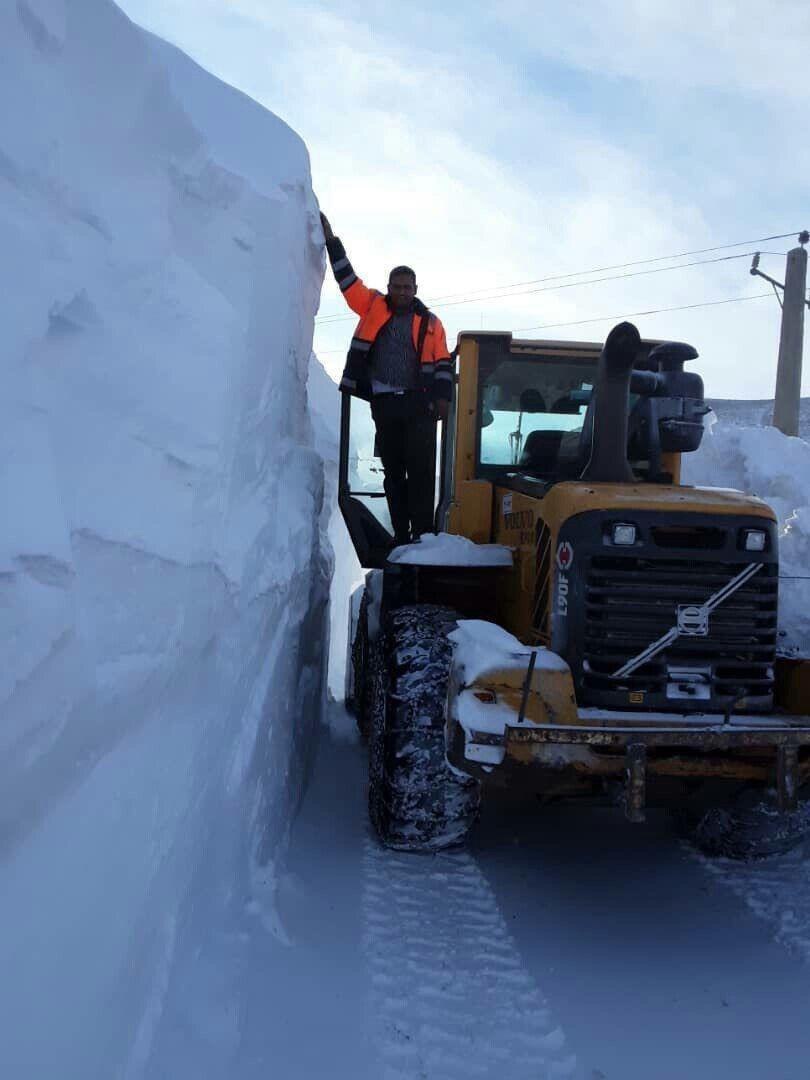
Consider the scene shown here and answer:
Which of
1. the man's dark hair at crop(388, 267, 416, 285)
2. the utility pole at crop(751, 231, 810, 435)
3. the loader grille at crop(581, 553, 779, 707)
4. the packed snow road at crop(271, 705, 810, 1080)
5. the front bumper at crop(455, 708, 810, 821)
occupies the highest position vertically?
the utility pole at crop(751, 231, 810, 435)


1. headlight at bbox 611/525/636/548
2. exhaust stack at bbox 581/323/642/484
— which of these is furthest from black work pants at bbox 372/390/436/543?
headlight at bbox 611/525/636/548

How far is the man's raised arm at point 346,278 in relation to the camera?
19.4 ft

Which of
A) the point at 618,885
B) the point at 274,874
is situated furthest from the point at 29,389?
the point at 618,885

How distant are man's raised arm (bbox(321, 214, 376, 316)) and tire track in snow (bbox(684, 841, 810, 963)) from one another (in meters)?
3.64

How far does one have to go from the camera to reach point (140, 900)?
2295 millimetres

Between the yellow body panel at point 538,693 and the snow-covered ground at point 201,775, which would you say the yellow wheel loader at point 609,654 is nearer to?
the yellow body panel at point 538,693

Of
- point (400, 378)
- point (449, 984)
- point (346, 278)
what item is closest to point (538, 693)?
point (449, 984)

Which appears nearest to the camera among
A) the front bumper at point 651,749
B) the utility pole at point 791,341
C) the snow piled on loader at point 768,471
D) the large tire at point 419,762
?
the front bumper at point 651,749

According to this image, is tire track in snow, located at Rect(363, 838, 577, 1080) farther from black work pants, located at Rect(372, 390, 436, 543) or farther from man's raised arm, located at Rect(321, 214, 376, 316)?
man's raised arm, located at Rect(321, 214, 376, 316)

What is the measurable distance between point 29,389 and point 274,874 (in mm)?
2443

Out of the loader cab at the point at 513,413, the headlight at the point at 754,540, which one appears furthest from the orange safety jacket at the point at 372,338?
the headlight at the point at 754,540

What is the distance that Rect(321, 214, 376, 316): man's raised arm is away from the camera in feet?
19.4

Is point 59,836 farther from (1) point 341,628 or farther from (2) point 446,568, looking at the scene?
(1) point 341,628

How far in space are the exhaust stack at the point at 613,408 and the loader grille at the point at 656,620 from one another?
64 cm
